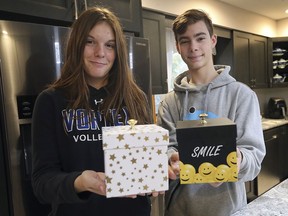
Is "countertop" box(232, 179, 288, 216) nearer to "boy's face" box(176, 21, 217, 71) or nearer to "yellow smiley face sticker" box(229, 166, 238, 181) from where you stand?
"yellow smiley face sticker" box(229, 166, 238, 181)

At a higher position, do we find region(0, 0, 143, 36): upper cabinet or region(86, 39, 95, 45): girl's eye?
region(0, 0, 143, 36): upper cabinet

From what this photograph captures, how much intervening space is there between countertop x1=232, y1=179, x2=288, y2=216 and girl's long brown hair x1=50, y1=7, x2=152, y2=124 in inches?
17.8

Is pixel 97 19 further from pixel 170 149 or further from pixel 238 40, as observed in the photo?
pixel 238 40

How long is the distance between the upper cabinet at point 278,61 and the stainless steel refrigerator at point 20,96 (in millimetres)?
3541

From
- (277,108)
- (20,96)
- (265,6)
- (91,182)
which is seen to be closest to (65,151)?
(91,182)

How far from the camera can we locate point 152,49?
7.36 ft

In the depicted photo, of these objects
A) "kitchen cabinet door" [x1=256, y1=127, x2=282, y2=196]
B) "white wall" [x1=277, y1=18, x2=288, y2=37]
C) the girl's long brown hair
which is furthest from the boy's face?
"white wall" [x1=277, y1=18, x2=288, y2=37]

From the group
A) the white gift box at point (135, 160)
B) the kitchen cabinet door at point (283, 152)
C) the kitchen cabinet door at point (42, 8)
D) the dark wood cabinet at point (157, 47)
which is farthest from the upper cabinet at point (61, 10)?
the kitchen cabinet door at point (283, 152)

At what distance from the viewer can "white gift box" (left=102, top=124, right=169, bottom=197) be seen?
0.66 metres

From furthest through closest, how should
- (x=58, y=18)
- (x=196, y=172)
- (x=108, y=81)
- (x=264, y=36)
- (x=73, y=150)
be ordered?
(x=264, y=36) < (x=58, y=18) < (x=108, y=81) < (x=73, y=150) < (x=196, y=172)

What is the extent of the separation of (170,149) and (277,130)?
3004mm

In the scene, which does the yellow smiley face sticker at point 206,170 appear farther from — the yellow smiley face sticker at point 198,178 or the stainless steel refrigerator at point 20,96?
the stainless steel refrigerator at point 20,96

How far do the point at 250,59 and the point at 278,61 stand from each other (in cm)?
77

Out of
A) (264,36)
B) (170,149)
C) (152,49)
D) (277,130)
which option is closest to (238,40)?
(264,36)
